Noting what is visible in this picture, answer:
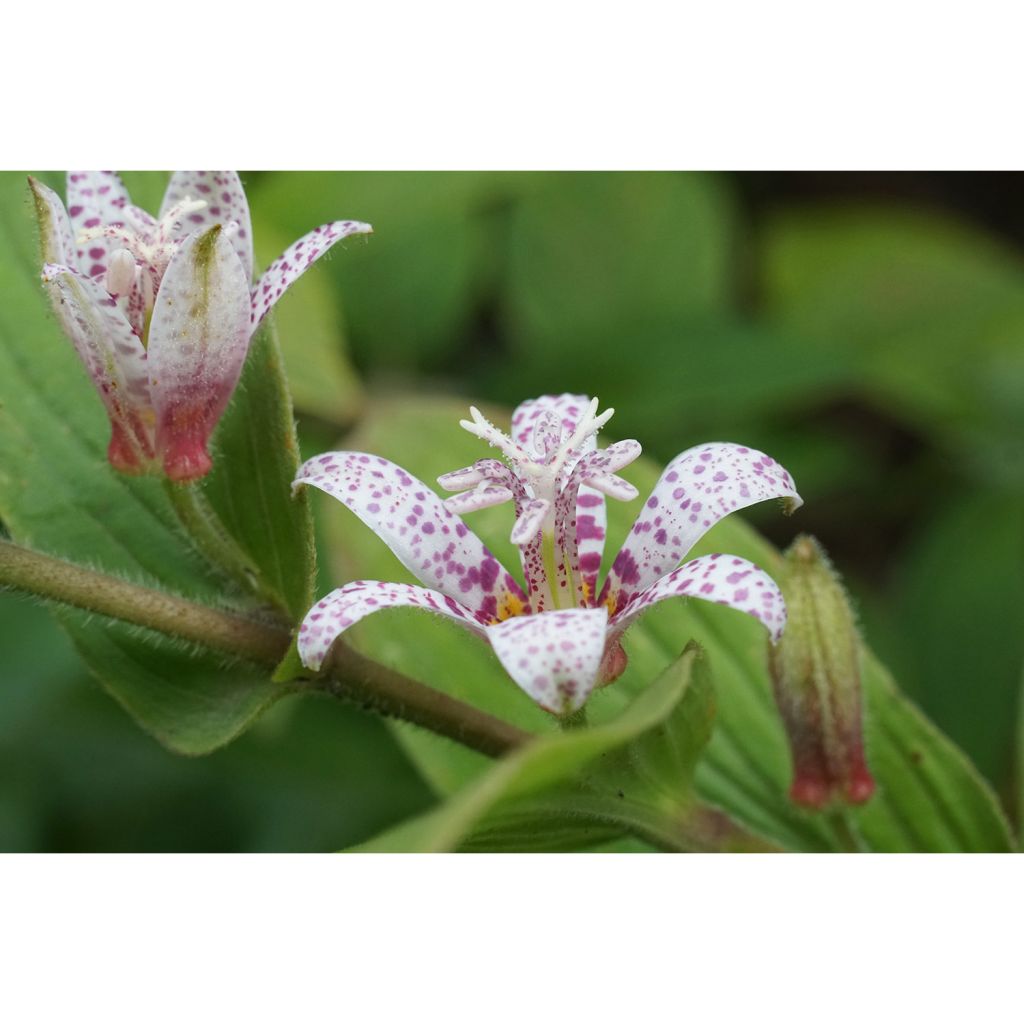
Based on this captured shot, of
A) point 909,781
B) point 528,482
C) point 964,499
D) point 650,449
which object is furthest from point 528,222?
point 528,482

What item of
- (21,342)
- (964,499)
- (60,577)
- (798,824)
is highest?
(21,342)

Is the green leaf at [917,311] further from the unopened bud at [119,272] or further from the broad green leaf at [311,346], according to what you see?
the unopened bud at [119,272]

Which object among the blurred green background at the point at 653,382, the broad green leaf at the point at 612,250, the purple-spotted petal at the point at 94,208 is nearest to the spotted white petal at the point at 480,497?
the purple-spotted petal at the point at 94,208

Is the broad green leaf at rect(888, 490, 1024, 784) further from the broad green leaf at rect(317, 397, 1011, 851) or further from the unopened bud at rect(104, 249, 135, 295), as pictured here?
the unopened bud at rect(104, 249, 135, 295)

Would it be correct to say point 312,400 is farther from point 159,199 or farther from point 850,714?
point 850,714

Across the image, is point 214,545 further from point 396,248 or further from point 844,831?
point 396,248

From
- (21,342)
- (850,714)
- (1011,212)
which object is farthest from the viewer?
(1011,212)
